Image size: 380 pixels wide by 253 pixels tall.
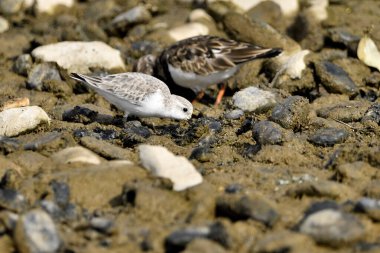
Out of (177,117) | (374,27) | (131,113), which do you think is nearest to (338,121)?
(177,117)

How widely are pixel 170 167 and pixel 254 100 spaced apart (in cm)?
242

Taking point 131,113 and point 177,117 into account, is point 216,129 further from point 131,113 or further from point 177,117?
point 131,113

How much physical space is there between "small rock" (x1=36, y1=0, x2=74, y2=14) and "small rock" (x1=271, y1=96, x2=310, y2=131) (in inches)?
195

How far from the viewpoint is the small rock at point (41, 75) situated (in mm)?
8430

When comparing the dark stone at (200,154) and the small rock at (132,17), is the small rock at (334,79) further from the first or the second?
the small rock at (132,17)

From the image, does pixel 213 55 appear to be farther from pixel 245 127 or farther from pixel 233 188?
pixel 233 188

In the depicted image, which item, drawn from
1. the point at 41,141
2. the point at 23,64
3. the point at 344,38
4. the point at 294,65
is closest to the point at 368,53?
the point at 344,38

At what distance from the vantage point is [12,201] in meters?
5.06

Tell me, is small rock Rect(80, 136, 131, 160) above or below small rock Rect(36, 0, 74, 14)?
above

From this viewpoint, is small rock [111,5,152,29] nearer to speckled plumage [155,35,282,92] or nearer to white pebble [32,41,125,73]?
white pebble [32,41,125,73]

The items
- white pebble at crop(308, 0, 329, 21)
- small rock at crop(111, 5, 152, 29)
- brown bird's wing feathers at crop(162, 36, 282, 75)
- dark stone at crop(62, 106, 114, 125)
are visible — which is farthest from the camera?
small rock at crop(111, 5, 152, 29)

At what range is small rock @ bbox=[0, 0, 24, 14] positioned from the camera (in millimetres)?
10797

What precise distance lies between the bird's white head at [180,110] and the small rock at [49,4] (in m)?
4.26

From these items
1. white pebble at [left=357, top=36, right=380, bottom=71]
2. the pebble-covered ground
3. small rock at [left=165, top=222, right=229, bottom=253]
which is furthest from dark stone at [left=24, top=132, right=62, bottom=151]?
white pebble at [left=357, top=36, right=380, bottom=71]
